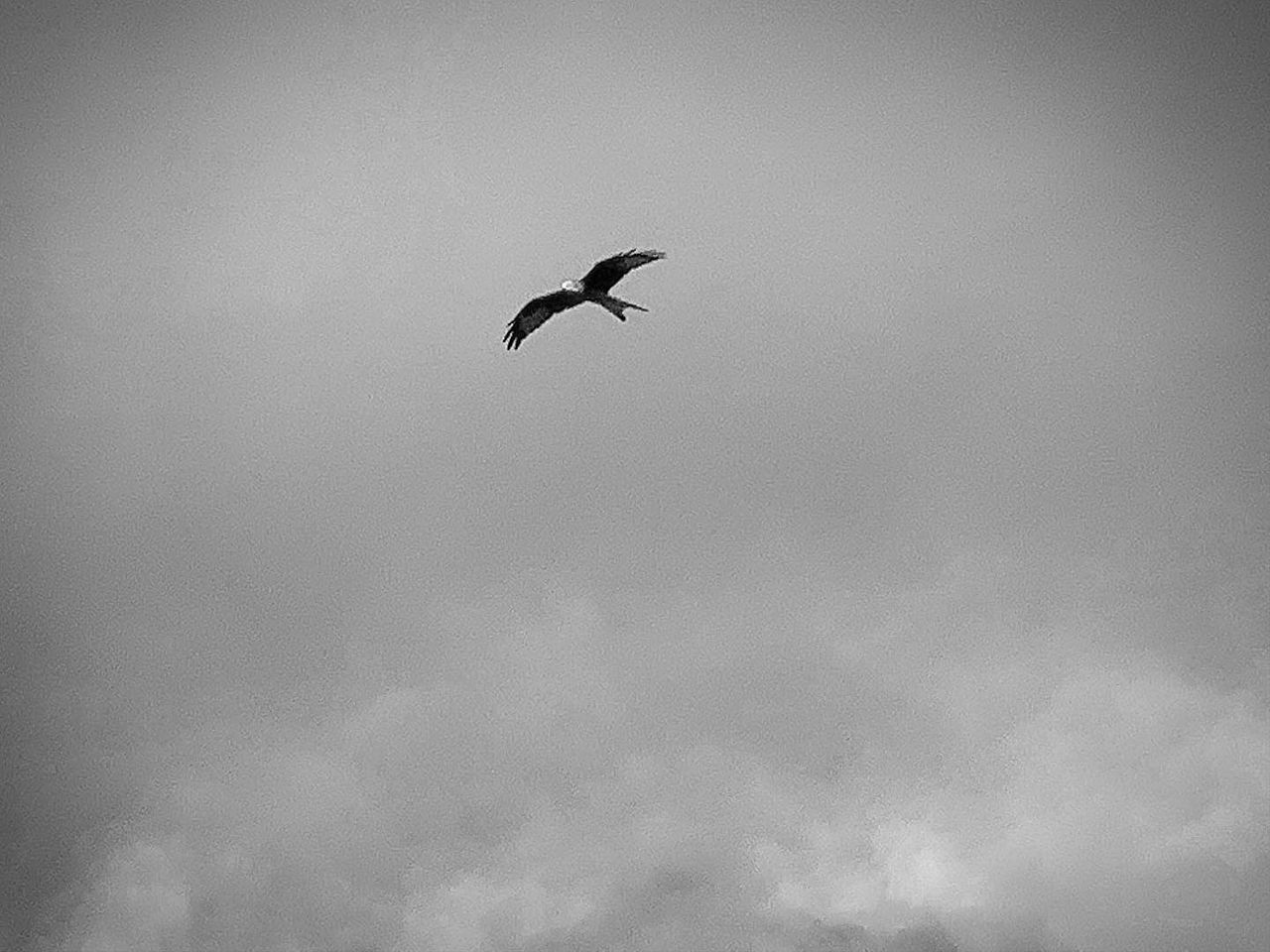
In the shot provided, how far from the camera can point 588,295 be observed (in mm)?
35062

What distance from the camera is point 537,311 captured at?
36031mm

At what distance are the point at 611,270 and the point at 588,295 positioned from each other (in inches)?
40.2

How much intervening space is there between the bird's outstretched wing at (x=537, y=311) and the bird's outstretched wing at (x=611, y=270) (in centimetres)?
55

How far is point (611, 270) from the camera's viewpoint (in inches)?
1363

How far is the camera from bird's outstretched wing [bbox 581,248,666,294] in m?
33.7

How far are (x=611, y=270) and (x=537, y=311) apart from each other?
2817 millimetres

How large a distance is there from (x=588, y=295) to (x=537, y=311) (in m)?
1.87

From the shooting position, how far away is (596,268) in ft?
113

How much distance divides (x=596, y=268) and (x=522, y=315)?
284 cm

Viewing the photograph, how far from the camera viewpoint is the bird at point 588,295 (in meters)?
34.0

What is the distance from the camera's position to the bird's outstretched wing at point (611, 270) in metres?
33.7

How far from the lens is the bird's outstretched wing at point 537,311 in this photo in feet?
116

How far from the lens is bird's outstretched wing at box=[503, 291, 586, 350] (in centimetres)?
3528
